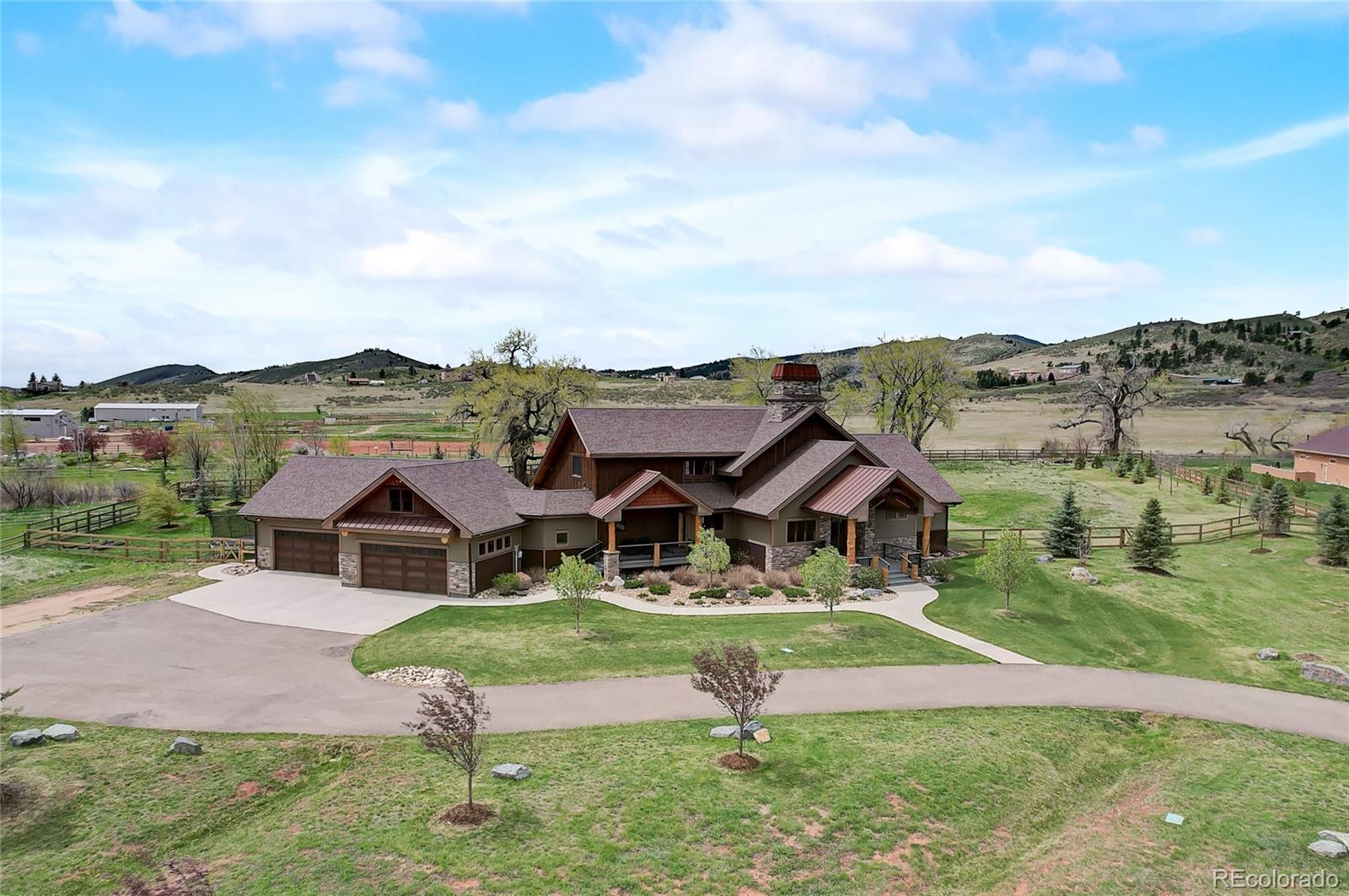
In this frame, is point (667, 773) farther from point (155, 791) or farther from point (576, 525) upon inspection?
point (576, 525)

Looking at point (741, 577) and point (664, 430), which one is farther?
point (664, 430)

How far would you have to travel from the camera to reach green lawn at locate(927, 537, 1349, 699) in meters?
21.8

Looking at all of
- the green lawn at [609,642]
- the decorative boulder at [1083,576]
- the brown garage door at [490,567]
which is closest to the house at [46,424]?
the brown garage door at [490,567]

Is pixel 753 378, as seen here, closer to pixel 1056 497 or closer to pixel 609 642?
pixel 1056 497

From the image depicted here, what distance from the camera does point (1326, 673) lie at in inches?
777

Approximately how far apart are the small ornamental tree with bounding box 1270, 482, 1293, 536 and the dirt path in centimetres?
4964

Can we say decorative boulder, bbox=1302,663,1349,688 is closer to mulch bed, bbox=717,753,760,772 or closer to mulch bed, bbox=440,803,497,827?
mulch bed, bbox=717,753,760,772

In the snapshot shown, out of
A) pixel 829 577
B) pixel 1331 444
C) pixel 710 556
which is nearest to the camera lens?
pixel 829 577

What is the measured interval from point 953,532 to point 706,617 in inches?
763

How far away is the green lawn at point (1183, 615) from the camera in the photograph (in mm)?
21844

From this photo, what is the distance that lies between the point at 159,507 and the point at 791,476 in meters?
33.6

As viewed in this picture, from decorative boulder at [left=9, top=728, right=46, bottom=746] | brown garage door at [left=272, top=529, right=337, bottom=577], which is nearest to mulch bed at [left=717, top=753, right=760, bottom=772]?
decorative boulder at [left=9, top=728, right=46, bottom=746]

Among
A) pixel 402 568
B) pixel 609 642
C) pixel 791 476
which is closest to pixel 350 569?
pixel 402 568

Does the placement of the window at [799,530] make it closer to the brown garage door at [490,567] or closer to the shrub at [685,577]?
the shrub at [685,577]
